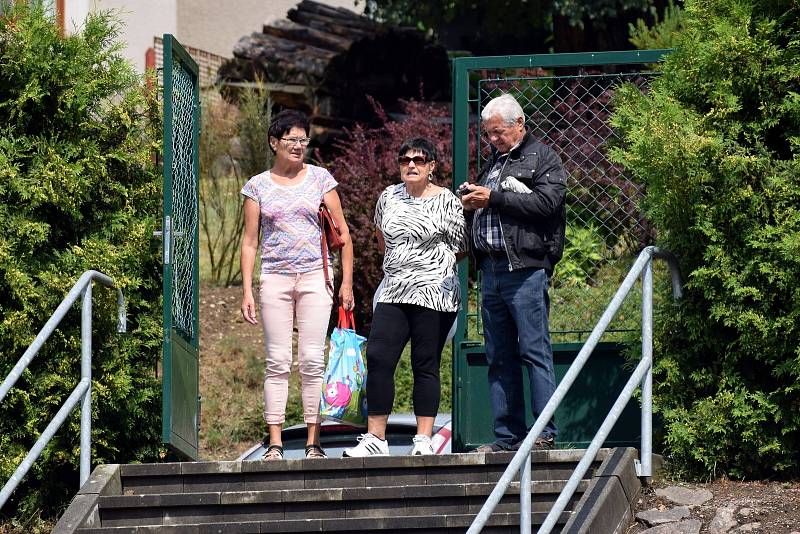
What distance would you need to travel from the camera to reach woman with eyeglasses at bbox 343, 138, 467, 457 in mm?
6203

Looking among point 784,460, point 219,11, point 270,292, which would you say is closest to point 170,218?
point 270,292

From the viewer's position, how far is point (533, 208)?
19.8ft

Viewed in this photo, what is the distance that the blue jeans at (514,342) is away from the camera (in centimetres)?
611

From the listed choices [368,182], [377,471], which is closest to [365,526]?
[377,471]

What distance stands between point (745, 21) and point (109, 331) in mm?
3617

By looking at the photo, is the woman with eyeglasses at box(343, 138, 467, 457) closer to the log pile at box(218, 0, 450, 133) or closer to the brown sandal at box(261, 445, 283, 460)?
the brown sandal at box(261, 445, 283, 460)

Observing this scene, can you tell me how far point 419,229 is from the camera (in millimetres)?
6238

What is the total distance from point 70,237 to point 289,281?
1.37 metres

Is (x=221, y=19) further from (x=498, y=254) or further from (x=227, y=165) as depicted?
(x=498, y=254)

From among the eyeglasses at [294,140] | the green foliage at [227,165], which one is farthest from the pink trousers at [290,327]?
the green foliage at [227,165]

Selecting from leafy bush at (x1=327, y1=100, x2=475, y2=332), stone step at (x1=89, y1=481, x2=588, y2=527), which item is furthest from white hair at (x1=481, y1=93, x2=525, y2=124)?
leafy bush at (x1=327, y1=100, x2=475, y2=332)

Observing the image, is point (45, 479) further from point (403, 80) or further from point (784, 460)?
point (403, 80)

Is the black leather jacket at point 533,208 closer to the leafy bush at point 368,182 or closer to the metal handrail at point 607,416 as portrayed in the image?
the metal handrail at point 607,416

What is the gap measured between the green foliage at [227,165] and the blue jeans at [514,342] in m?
6.23
